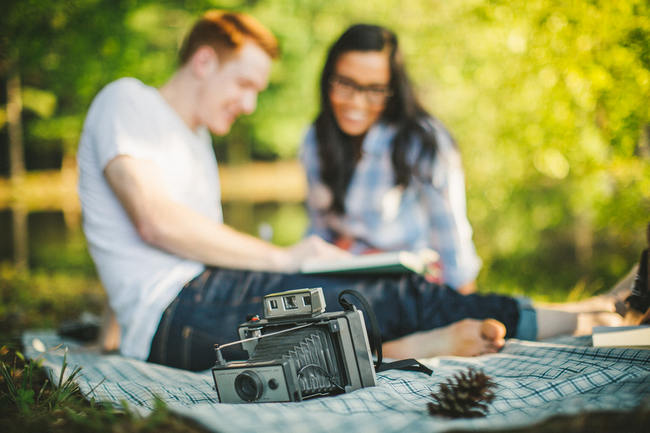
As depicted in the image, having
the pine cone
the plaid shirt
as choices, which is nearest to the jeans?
the pine cone

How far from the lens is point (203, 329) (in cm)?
249

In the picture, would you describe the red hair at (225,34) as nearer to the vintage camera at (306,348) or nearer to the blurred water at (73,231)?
the blurred water at (73,231)

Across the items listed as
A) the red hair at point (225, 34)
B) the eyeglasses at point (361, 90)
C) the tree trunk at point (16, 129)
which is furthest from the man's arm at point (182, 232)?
the tree trunk at point (16, 129)

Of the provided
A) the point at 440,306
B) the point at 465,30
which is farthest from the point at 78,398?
the point at 465,30

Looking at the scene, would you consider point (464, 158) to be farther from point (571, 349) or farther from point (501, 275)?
point (571, 349)

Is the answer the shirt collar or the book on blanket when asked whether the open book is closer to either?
the book on blanket

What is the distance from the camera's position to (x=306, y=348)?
191 centimetres

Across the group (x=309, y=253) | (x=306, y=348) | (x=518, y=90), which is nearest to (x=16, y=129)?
(x=309, y=253)

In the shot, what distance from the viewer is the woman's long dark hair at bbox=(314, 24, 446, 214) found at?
3668mm

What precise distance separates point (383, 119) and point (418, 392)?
2.26 meters

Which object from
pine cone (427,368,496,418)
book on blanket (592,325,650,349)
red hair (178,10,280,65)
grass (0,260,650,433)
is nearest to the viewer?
grass (0,260,650,433)

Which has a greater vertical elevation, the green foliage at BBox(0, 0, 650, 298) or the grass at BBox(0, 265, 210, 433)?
the green foliage at BBox(0, 0, 650, 298)

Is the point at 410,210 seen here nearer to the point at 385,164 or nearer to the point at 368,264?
the point at 385,164

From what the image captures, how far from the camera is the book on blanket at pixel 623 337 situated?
2141 mm
